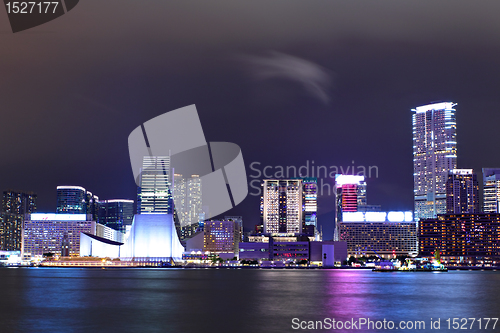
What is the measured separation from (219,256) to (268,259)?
17783mm

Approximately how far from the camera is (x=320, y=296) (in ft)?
174

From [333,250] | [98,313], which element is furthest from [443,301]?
[333,250]

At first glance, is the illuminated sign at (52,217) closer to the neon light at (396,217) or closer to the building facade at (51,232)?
the building facade at (51,232)

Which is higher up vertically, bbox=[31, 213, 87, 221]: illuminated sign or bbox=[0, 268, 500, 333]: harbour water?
bbox=[31, 213, 87, 221]: illuminated sign

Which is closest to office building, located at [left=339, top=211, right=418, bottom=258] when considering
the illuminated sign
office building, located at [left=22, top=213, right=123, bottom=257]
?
office building, located at [left=22, top=213, right=123, bottom=257]

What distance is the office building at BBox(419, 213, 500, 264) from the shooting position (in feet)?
555

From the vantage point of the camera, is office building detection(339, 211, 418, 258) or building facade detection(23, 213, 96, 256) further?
office building detection(339, 211, 418, 258)

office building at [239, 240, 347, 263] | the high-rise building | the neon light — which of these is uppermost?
the high-rise building

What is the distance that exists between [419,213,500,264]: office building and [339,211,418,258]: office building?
16.8 m

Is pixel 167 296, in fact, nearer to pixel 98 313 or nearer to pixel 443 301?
pixel 98 313

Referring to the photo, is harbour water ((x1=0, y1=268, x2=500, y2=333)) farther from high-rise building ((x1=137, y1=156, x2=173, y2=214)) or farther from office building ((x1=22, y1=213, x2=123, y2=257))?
office building ((x1=22, y1=213, x2=123, y2=257))

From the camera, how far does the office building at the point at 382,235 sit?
641ft

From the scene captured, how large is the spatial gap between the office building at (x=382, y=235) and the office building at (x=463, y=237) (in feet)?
55.2

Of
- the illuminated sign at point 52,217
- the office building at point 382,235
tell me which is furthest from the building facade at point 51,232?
the office building at point 382,235
